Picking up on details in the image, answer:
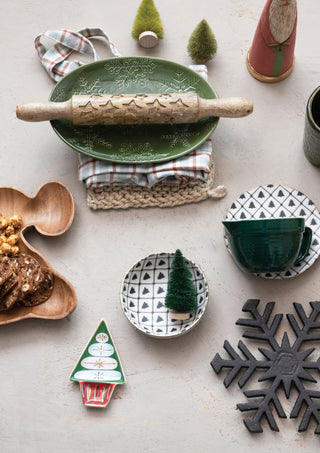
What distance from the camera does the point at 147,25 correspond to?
137 cm

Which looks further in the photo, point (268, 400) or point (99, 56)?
point (99, 56)

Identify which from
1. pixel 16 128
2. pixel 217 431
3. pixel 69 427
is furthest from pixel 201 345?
pixel 16 128

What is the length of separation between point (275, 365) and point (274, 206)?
284 mm

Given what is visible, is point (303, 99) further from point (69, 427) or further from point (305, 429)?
point (69, 427)

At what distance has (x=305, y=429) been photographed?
1151mm

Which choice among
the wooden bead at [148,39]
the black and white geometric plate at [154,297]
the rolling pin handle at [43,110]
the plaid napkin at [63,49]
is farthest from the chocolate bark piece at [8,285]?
the wooden bead at [148,39]

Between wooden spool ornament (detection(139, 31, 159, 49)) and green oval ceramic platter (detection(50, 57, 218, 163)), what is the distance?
6 centimetres

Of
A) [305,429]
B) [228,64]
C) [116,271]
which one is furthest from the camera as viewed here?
[228,64]

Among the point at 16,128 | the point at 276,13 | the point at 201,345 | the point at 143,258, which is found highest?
the point at 276,13

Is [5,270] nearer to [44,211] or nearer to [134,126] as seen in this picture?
[44,211]

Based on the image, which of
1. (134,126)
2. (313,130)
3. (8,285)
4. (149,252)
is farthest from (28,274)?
(313,130)

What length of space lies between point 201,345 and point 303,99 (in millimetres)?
515

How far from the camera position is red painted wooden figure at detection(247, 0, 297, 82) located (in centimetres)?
124

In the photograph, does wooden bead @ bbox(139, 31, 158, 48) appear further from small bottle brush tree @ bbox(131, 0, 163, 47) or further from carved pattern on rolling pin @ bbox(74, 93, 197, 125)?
carved pattern on rolling pin @ bbox(74, 93, 197, 125)
